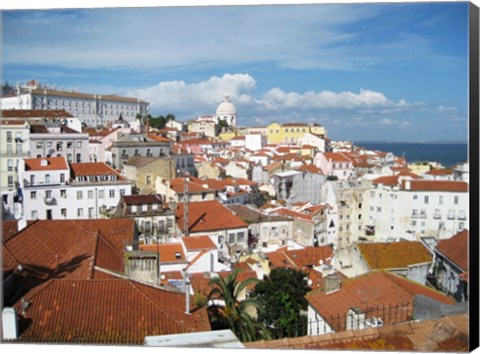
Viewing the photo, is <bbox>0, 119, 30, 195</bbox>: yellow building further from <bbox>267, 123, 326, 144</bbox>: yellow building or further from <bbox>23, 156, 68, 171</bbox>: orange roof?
<bbox>267, 123, 326, 144</bbox>: yellow building

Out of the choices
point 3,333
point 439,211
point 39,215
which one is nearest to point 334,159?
point 439,211

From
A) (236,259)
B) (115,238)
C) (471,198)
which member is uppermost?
(471,198)

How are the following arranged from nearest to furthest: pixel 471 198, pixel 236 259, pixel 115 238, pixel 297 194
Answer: pixel 471 198 < pixel 115 238 < pixel 236 259 < pixel 297 194

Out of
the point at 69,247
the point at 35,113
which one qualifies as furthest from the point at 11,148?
the point at 35,113

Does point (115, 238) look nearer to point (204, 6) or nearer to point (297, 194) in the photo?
point (204, 6)

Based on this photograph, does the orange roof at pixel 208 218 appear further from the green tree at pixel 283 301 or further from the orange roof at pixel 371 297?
the orange roof at pixel 371 297

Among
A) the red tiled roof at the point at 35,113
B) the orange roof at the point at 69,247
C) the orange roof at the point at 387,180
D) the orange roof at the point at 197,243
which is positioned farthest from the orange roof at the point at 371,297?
the red tiled roof at the point at 35,113
